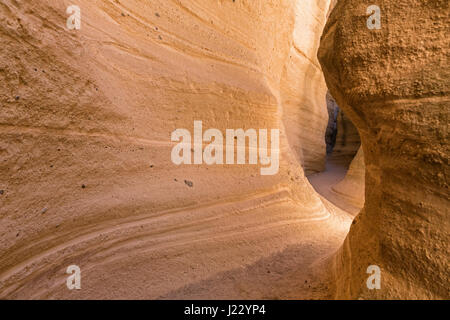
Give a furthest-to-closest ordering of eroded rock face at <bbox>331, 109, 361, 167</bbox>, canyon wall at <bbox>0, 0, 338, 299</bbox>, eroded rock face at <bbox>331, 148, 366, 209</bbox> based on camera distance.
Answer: eroded rock face at <bbox>331, 109, 361, 167</bbox>, eroded rock face at <bbox>331, 148, 366, 209</bbox>, canyon wall at <bbox>0, 0, 338, 299</bbox>

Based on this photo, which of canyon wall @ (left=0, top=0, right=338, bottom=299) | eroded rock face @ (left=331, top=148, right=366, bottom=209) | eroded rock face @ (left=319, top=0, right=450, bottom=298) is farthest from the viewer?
eroded rock face @ (left=331, top=148, right=366, bottom=209)

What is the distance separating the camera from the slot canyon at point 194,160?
2.81 ft

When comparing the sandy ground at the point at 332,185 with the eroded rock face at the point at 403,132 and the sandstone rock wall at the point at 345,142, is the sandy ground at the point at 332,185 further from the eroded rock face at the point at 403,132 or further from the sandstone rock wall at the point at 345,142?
the eroded rock face at the point at 403,132

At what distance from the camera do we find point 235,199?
222 centimetres

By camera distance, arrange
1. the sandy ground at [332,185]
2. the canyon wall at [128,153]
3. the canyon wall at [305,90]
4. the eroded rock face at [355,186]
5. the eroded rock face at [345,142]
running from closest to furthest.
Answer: the canyon wall at [128,153] < the sandy ground at [332,185] < the eroded rock face at [355,186] < the canyon wall at [305,90] < the eroded rock face at [345,142]

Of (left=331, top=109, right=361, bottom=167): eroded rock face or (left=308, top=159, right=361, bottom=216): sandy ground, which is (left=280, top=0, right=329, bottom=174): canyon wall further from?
(left=331, top=109, right=361, bottom=167): eroded rock face

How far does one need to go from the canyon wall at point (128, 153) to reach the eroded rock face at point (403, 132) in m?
1.05

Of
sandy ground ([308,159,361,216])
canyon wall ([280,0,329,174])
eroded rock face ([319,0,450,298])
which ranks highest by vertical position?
canyon wall ([280,0,329,174])

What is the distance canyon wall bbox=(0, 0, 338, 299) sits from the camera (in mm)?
1251

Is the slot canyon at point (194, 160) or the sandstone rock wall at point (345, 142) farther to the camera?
the sandstone rock wall at point (345, 142)

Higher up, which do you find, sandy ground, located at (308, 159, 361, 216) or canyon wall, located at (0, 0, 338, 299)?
canyon wall, located at (0, 0, 338, 299)

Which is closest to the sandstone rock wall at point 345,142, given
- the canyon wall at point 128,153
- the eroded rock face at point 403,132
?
the canyon wall at point 128,153

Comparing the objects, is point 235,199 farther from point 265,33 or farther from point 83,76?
point 265,33

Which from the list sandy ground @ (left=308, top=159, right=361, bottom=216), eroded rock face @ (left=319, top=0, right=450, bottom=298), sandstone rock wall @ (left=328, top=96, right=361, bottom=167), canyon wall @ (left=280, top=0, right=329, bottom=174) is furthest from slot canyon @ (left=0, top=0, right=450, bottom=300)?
sandstone rock wall @ (left=328, top=96, right=361, bottom=167)
